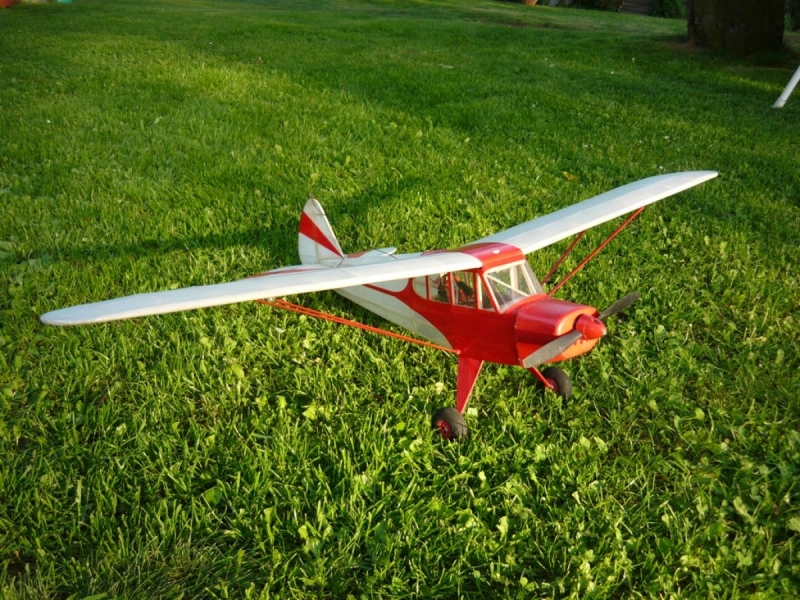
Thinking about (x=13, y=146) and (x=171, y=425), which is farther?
(x=13, y=146)

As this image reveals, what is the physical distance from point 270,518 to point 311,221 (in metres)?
2.67

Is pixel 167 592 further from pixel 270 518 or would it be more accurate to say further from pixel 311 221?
pixel 311 221

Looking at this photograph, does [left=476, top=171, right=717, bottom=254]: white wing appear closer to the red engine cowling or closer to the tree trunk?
the red engine cowling

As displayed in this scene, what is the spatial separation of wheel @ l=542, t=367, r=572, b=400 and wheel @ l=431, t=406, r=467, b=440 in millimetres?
747

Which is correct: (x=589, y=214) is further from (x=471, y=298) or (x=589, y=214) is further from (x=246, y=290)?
(x=246, y=290)

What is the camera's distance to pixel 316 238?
468 centimetres

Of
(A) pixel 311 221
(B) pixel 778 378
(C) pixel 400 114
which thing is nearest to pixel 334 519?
(A) pixel 311 221

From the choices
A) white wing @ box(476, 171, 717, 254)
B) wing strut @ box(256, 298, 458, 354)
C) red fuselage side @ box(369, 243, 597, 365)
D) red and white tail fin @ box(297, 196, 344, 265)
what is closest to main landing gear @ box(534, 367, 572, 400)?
red fuselage side @ box(369, 243, 597, 365)

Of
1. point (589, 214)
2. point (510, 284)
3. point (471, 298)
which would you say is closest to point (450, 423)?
point (471, 298)

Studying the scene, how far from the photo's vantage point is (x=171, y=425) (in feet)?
10.6

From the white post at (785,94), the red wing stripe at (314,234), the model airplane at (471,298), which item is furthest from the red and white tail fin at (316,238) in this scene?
the white post at (785,94)

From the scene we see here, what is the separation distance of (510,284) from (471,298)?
26cm

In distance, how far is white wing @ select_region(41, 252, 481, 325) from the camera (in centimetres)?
234

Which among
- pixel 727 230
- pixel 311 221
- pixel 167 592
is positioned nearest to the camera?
pixel 167 592
